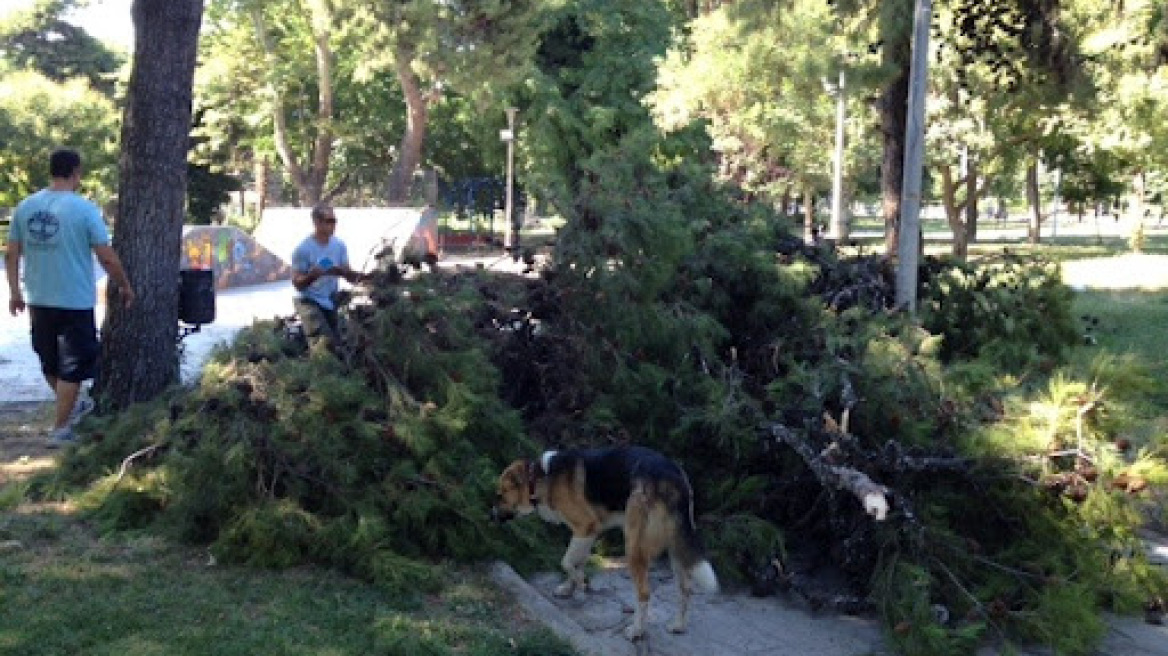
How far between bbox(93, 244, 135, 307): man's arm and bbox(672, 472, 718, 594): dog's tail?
4074 mm

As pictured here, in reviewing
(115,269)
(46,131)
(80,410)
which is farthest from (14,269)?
(46,131)

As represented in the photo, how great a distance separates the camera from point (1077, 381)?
18.6 feet

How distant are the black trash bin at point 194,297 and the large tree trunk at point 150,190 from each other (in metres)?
0.41

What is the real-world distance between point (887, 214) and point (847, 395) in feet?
29.7

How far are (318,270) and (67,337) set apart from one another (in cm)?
167

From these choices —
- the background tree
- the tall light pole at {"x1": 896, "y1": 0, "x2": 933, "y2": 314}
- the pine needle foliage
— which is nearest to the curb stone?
the pine needle foliage

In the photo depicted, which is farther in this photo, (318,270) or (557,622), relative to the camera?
(318,270)

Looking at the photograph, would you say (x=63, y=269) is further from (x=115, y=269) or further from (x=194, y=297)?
(x=194, y=297)

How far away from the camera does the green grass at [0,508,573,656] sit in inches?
165

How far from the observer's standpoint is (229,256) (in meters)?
21.7

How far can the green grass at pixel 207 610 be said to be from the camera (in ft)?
13.8

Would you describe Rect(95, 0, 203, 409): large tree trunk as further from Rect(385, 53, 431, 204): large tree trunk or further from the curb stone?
Rect(385, 53, 431, 204): large tree trunk

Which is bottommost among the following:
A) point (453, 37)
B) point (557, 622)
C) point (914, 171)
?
point (557, 622)

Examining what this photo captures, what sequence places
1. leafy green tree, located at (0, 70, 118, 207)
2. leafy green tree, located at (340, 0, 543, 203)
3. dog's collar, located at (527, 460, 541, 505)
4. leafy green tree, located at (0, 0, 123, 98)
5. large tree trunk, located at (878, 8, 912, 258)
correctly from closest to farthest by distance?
1. dog's collar, located at (527, 460, 541, 505)
2. large tree trunk, located at (878, 8, 912, 258)
3. leafy green tree, located at (340, 0, 543, 203)
4. leafy green tree, located at (0, 70, 118, 207)
5. leafy green tree, located at (0, 0, 123, 98)
